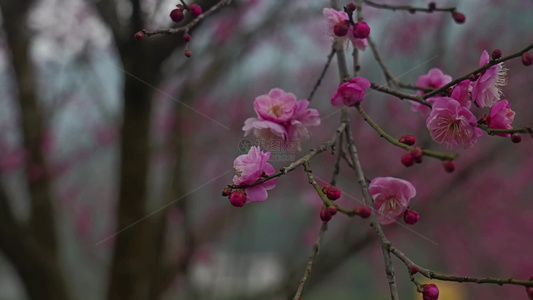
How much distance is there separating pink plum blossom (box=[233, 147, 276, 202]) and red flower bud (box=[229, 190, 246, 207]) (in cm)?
3

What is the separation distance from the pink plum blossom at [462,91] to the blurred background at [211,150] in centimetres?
75

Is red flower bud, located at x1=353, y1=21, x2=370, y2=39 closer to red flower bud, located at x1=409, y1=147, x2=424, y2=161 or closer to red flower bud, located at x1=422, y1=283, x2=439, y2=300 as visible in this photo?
red flower bud, located at x1=409, y1=147, x2=424, y2=161

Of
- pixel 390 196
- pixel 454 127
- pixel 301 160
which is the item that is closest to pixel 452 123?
pixel 454 127

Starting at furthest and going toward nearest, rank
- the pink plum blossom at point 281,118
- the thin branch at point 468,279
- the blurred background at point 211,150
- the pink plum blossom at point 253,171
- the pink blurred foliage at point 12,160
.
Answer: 1. the pink blurred foliage at point 12,160
2. the blurred background at point 211,150
3. the pink plum blossom at point 281,118
4. the pink plum blossom at point 253,171
5. the thin branch at point 468,279

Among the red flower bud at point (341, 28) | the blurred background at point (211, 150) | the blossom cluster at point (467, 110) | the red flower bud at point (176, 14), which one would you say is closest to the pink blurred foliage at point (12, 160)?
the blurred background at point (211, 150)

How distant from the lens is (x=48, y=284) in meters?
2.51

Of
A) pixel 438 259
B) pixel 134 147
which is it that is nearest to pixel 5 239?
pixel 134 147

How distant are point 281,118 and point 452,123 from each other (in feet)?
0.79

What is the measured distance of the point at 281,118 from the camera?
77 cm

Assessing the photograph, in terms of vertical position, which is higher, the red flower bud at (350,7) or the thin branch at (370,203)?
the red flower bud at (350,7)

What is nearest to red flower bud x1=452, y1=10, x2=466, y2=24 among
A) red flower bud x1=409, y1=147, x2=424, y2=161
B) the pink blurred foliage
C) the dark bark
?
red flower bud x1=409, y1=147, x2=424, y2=161

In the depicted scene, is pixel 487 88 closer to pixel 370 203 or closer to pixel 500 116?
pixel 500 116

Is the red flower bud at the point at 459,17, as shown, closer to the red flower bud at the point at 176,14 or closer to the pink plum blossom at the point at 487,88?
the pink plum blossom at the point at 487,88

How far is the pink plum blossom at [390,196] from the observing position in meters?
0.70
